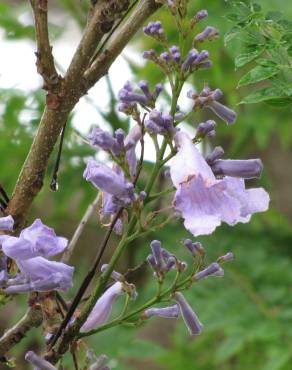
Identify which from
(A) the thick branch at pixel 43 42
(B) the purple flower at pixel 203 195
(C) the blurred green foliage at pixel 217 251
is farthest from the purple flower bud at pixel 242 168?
(C) the blurred green foliage at pixel 217 251

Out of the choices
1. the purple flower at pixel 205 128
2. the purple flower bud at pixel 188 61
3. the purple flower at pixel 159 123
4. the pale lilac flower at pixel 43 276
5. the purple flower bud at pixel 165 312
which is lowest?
the purple flower bud at pixel 165 312

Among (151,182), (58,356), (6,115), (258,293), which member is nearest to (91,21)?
(151,182)

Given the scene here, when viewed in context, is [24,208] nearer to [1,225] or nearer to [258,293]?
[1,225]

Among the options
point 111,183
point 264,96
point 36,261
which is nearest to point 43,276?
point 36,261

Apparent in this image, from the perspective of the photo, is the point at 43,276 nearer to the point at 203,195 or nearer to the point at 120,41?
the point at 203,195

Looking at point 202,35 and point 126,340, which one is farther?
point 126,340

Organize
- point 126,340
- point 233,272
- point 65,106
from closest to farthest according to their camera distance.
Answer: point 65,106
point 126,340
point 233,272

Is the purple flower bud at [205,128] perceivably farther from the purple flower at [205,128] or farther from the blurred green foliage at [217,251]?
the blurred green foliage at [217,251]
